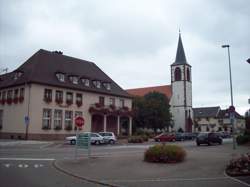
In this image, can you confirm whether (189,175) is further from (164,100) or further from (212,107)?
(212,107)

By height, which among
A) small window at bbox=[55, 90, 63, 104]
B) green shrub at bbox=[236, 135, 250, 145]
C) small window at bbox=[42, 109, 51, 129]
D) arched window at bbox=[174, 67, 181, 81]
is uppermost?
arched window at bbox=[174, 67, 181, 81]

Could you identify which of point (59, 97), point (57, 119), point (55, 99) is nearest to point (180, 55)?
point (59, 97)

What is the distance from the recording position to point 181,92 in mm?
96438

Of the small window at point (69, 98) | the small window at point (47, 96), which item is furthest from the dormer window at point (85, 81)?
the small window at point (47, 96)

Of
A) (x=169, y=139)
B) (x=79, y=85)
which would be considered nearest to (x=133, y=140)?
(x=169, y=139)

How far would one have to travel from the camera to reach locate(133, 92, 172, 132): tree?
76375mm

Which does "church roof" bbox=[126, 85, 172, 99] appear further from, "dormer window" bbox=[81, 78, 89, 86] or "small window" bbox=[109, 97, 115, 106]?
"dormer window" bbox=[81, 78, 89, 86]

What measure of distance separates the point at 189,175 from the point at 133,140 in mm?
34451

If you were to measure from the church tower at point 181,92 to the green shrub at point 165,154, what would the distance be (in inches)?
3020

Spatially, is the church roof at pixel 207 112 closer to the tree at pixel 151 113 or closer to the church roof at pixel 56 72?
the tree at pixel 151 113

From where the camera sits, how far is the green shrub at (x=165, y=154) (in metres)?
18.8

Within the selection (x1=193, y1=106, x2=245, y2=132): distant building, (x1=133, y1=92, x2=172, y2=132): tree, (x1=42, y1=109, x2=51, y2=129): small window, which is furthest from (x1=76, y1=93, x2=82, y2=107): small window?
(x1=193, y1=106, x2=245, y2=132): distant building

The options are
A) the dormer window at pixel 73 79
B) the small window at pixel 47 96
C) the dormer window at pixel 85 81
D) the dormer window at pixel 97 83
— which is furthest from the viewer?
the dormer window at pixel 97 83

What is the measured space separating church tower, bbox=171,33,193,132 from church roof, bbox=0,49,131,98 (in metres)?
33.0
